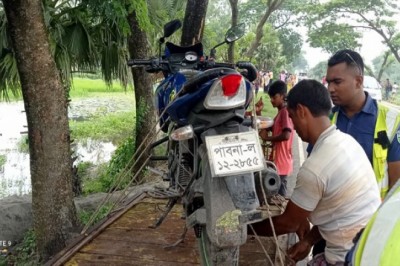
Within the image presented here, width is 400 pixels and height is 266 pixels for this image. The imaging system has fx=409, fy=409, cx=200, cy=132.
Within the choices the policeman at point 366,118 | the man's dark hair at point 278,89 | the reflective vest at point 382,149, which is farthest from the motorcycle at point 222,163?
the man's dark hair at point 278,89

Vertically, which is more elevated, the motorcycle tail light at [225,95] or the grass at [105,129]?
the motorcycle tail light at [225,95]

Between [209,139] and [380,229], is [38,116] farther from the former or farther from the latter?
[380,229]

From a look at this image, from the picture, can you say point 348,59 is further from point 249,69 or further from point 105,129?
point 105,129

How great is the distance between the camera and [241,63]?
2977 mm

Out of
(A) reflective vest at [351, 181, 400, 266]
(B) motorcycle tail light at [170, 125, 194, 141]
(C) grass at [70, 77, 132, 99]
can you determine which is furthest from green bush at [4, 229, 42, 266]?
(C) grass at [70, 77, 132, 99]

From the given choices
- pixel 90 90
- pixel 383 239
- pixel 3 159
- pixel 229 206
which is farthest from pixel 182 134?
pixel 90 90

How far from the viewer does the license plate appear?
1804 millimetres

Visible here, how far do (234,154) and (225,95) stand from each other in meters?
0.29

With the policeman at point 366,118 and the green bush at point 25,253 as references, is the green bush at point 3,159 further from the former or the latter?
the policeman at point 366,118

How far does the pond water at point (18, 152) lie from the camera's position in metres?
8.81

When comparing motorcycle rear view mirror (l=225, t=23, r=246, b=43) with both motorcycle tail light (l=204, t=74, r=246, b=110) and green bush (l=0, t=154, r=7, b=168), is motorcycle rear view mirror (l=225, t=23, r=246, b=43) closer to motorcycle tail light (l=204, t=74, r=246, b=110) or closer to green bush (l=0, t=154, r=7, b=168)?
motorcycle tail light (l=204, t=74, r=246, b=110)

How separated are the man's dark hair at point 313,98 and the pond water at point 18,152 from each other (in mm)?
3960

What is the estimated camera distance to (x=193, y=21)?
14.4 feet

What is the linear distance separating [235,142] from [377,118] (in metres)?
0.99
